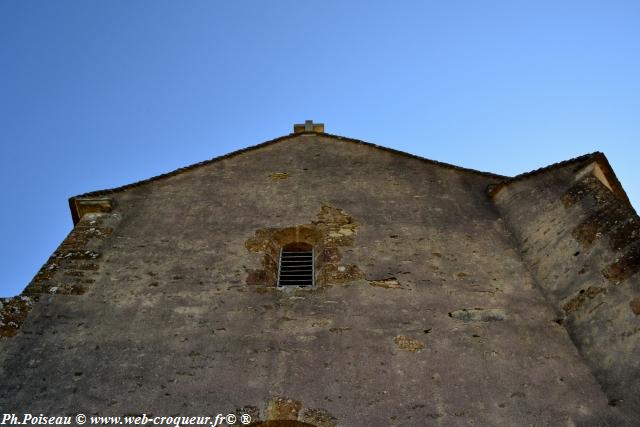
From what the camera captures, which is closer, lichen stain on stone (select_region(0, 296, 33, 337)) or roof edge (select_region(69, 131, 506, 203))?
lichen stain on stone (select_region(0, 296, 33, 337))

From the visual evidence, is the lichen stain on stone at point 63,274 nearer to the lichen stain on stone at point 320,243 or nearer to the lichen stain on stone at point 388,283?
the lichen stain on stone at point 320,243

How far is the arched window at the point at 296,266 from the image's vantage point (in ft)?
24.7

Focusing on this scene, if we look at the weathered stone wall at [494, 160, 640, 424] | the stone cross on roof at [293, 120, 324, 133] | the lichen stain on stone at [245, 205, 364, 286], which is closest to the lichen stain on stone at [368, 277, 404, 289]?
the lichen stain on stone at [245, 205, 364, 286]

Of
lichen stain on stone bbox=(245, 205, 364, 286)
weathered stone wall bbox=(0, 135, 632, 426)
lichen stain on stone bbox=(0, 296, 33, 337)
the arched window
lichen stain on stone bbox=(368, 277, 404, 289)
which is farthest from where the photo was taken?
the arched window

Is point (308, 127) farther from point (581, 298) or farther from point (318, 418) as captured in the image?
point (318, 418)

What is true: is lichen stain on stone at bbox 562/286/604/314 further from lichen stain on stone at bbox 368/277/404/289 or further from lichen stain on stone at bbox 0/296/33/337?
lichen stain on stone at bbox 0/296/33/337

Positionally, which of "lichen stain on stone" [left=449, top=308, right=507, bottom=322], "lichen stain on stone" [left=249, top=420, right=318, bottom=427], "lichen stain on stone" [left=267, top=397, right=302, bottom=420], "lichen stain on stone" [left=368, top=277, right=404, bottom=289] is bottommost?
"lichen stain on stone" [left=249, top=420, right=318, bottom=427]

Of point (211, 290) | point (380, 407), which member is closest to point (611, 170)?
point (380, 407)

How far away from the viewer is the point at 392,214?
27.5ft

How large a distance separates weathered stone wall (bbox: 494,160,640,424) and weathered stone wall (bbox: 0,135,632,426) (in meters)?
0.21

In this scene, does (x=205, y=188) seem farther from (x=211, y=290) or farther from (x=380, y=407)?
(x=380, y=407)

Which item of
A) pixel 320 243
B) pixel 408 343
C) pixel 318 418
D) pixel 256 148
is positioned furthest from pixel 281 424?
pixel 256 148

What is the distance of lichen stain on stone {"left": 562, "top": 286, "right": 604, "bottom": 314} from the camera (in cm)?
632

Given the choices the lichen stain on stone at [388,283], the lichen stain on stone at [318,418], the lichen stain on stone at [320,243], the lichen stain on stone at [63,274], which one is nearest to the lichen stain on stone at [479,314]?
the lichen stain on stone at [388,283]
